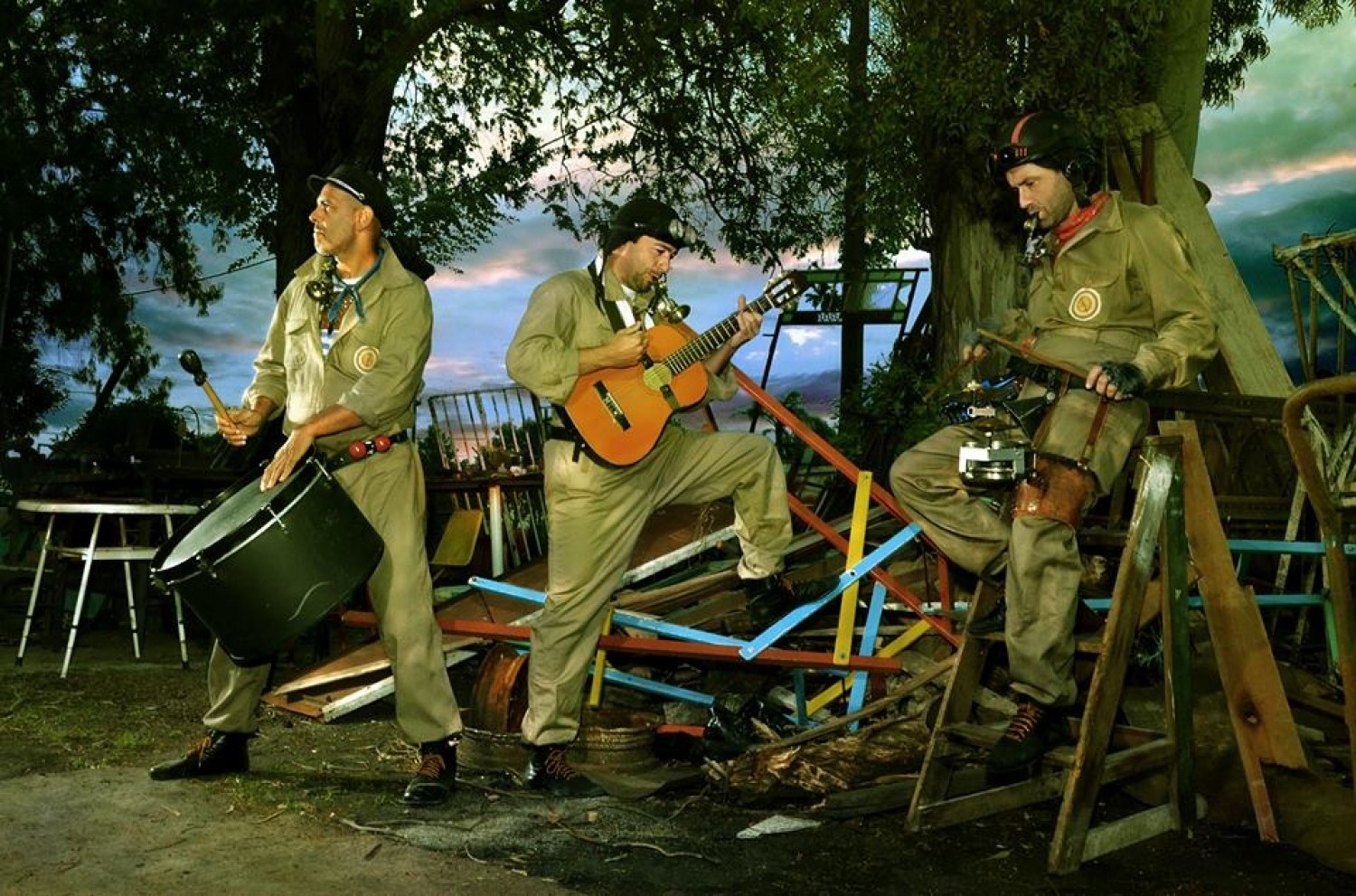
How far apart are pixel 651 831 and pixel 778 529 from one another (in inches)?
58.8

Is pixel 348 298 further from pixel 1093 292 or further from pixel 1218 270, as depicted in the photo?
pixel 1218 270

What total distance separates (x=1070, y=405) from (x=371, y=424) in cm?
258

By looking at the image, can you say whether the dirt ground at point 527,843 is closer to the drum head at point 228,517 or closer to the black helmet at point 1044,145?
the drum head at point 228,517

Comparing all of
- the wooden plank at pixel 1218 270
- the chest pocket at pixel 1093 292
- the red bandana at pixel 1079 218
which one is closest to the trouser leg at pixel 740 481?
the chest pocket at pixel 1093 292

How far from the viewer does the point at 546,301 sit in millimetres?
5414

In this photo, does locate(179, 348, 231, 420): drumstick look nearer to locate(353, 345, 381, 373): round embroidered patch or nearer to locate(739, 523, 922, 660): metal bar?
locate(353, 345, 381, 373): round embroidered patch

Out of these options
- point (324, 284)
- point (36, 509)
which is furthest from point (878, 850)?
point (36, 509)

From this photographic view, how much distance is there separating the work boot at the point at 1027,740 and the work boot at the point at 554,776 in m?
1.55

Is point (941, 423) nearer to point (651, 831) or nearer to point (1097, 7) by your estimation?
point (1097, 7)

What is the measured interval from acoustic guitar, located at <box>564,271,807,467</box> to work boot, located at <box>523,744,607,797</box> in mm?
1177

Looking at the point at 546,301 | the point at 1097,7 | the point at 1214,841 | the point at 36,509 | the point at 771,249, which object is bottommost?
the point at 1214,841

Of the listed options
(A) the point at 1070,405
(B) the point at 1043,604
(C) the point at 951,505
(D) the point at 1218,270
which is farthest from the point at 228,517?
(D) the point at 1218,270

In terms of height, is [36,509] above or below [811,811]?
above

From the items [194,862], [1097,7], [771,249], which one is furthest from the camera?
[771,249]
